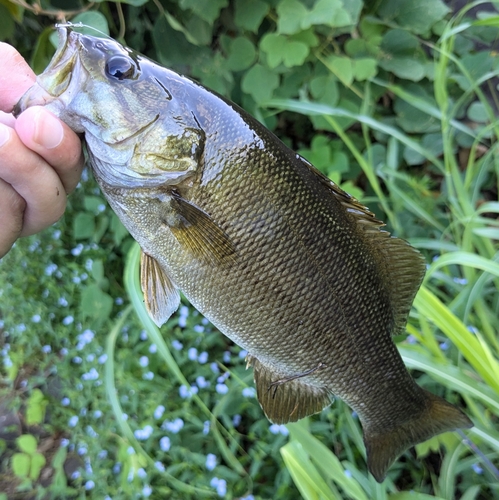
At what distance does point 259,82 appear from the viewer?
1626 millimetres

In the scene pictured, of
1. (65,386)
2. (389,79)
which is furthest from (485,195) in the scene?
Answer: (65,386)

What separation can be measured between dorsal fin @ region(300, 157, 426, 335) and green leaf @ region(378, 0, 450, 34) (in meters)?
1.28

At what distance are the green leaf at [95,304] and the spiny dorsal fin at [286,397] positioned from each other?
87 cm

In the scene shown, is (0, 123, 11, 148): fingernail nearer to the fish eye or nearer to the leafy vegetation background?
the fish eye

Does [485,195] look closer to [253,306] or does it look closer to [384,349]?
[384,349]

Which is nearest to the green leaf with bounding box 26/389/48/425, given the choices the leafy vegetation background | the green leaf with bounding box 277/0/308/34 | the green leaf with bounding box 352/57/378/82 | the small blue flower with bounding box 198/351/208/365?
the leafy vegetation background

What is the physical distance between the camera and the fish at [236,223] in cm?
75

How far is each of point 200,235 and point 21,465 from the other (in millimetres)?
1428

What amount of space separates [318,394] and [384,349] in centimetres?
19

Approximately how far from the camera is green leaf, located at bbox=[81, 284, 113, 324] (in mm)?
1672

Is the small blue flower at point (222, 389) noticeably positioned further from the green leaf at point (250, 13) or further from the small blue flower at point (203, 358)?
the green leaf at point (250, 13)

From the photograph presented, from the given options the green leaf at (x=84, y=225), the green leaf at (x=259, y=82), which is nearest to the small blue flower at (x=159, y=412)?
the green leaf at (x=84, y=225)

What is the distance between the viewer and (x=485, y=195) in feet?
6.60

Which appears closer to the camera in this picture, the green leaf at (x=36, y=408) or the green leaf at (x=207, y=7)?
the green leaf at (x=207, y=7)
